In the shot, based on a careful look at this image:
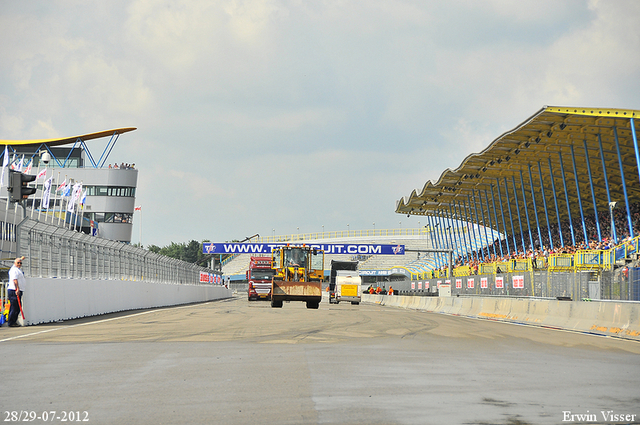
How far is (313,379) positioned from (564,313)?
45.9ft

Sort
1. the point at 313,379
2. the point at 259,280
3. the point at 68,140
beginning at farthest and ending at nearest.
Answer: the point at 68,140, the point at 259,280, the point at 313,379

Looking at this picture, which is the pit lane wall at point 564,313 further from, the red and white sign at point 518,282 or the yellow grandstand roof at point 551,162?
the yellow grandstand roof at point 551,162

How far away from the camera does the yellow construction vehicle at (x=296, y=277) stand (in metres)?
32.1

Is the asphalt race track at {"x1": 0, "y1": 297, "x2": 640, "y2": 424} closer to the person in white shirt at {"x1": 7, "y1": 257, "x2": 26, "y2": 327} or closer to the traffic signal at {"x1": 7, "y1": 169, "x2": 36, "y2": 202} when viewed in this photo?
the person in white shirt at {"x1": 7, "y1": 257, "x2": 26, "y2": 327}

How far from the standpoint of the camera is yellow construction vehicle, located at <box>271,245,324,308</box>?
3206cm

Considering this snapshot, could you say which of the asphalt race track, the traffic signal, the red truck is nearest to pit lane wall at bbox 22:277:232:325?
the traffic signal

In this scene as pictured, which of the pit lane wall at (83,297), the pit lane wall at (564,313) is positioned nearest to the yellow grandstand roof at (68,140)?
the pit lane wall at (83,297)

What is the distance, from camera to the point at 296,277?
32.8 meters

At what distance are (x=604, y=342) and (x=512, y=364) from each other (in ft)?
18.2

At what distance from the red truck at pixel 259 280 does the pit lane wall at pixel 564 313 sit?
22.1m

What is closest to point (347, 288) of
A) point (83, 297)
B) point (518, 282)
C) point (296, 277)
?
point (296, 277)

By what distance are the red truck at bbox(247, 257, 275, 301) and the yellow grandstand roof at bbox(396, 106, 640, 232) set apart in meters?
16.8

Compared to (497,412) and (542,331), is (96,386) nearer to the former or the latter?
(497,412)

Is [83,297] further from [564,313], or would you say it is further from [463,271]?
[463,271]
